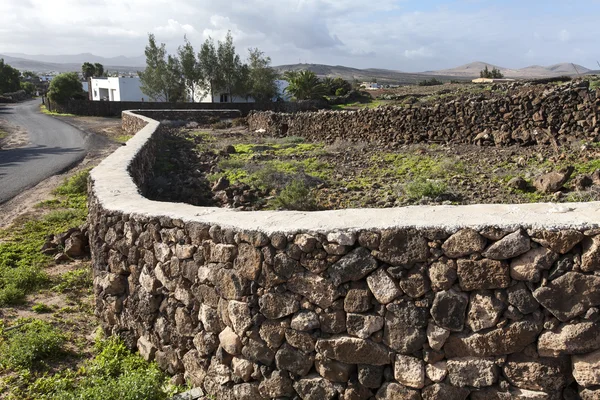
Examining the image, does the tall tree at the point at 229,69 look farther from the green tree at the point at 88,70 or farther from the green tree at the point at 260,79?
the green tree at the point at 88,70

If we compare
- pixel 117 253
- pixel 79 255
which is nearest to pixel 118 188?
pixel 117 253

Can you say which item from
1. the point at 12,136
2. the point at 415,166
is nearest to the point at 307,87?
the point at 12,136

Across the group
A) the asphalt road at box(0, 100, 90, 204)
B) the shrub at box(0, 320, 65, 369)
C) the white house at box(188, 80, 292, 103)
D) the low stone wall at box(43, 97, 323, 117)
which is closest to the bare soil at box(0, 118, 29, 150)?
the asphalt road at box(0, 100, 90, 204)

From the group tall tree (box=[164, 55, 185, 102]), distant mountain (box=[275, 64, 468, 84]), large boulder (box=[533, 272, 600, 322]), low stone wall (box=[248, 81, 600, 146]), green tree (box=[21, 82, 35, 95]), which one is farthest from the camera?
distant mountain (box=[275, 64, 468, 84])

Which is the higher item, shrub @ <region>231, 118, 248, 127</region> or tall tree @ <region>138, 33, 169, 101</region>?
tall tree @ <region>138, 33, 169, 101</region>

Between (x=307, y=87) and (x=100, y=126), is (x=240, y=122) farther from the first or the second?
(x=307, y=87)

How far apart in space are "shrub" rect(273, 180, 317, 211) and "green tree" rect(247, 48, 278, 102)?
3587 centimetres

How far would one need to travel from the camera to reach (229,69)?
44625 mm

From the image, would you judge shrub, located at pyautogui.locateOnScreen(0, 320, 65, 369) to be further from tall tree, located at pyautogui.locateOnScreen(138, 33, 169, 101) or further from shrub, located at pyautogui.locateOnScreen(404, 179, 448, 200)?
tall tree, located at pyautogui.locateOnScreen(138, 33, 169, 101)

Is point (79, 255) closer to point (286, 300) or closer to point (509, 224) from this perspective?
point (286, 300)

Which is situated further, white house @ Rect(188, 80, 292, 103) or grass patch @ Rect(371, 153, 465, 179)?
white house @ Rect(188, 80, 292, 103)

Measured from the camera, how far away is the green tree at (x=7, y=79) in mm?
58862

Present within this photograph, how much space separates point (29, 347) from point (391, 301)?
315 cm

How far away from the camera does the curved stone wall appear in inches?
115
